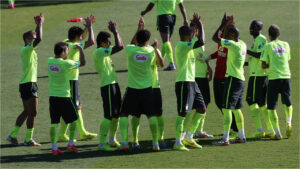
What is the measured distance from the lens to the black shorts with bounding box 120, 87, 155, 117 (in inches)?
522

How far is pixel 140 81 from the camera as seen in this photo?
13219mm

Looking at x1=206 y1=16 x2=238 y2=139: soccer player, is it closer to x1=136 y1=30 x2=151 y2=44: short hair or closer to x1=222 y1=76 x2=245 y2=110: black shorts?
x1=222 y1=76 x2=245 y2=110: black shorts

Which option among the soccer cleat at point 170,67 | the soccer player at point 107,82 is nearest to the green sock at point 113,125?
the soccer player at point 107,82

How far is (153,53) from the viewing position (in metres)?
13.2

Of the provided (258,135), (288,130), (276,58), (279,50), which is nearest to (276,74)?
(276,58)

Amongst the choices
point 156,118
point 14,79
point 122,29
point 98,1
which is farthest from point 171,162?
point 98,1

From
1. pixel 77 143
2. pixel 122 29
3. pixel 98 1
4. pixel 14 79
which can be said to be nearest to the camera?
pixel 77 143

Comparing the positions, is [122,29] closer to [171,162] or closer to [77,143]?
[77,143]

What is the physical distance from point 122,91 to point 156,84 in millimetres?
5437

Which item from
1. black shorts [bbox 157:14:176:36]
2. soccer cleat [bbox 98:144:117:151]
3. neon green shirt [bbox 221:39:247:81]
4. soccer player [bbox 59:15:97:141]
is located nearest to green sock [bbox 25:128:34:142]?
soccer player [bbox 59:15:97:141]

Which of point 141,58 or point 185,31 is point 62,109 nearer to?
point 141,58

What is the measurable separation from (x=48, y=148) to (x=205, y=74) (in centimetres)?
384

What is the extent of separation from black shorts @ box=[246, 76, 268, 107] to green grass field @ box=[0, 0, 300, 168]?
A: 955 mm

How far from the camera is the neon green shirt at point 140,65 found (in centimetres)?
1313
